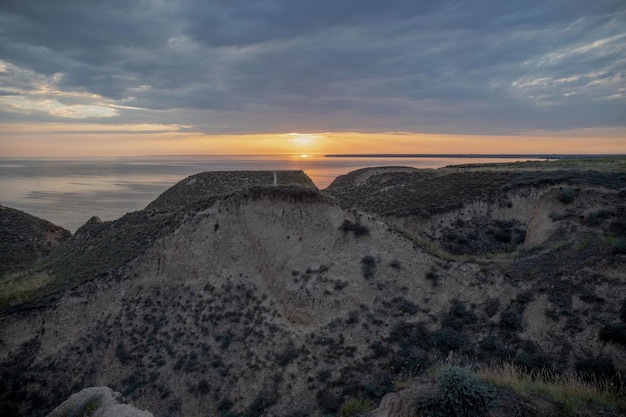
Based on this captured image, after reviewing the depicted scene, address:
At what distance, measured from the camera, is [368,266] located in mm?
18219

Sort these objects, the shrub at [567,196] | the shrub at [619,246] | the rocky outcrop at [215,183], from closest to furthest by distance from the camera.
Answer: the shrub at [619,246]
the shrub at [567,196]
the rocky outcrop at [215,183]

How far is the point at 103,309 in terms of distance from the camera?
66.3ft

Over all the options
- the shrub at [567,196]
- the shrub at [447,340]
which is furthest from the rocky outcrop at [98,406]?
the shrub at [567,196]

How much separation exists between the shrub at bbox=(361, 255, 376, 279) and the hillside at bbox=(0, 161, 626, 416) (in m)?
0.07

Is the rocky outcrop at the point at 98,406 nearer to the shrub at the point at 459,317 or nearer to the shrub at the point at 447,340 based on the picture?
the shrub at the point at 447,340

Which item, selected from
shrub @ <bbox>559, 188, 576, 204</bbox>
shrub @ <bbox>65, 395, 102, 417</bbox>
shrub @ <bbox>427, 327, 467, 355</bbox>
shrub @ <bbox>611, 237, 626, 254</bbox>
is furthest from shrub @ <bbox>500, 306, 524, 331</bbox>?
shrub @ <bbox>65, 395, 102, 417</bbox>

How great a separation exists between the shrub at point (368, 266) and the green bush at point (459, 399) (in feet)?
34.2

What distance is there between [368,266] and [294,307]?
4298 millimetres

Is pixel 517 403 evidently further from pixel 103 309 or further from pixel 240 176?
pixel 240 176

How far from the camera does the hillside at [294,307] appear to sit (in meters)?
14.1

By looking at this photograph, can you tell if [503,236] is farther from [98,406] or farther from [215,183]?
[215,183]

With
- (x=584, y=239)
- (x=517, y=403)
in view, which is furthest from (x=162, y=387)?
(x=584, y=239)

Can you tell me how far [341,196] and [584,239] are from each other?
28.3 meters

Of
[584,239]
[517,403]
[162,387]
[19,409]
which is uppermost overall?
[584,239]
